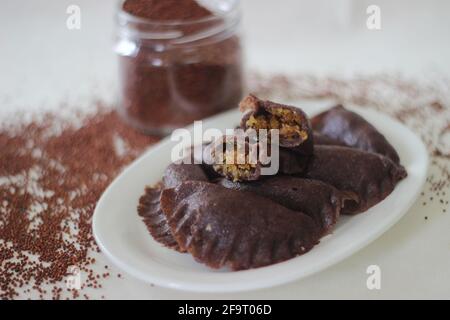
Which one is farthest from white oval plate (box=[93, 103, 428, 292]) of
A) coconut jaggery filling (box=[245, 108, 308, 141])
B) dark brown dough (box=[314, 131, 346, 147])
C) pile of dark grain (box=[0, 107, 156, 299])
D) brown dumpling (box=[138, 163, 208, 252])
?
coconut jaggery filling (box=[245, 108, 308, 141])

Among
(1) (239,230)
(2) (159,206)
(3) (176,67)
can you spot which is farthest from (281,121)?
(3) (176,67)

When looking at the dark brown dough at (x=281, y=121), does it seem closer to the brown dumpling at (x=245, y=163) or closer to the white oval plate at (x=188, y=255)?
the brown dumpling at (x=245, y=163)

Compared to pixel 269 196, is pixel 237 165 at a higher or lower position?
higher

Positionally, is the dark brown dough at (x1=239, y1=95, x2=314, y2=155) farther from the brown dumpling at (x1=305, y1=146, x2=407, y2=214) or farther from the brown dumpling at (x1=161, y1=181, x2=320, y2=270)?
the brown dumpling at (x1=161, y1=181, x2=320, y2=270)

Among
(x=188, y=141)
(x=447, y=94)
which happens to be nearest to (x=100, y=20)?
(x=188, y=141)

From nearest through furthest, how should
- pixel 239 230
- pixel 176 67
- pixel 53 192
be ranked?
pixel 239 230
pixel 53 192
pixel 176 67

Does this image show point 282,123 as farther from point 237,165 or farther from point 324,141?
point 324,141

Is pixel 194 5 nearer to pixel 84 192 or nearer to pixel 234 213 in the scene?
pixel 84 192
